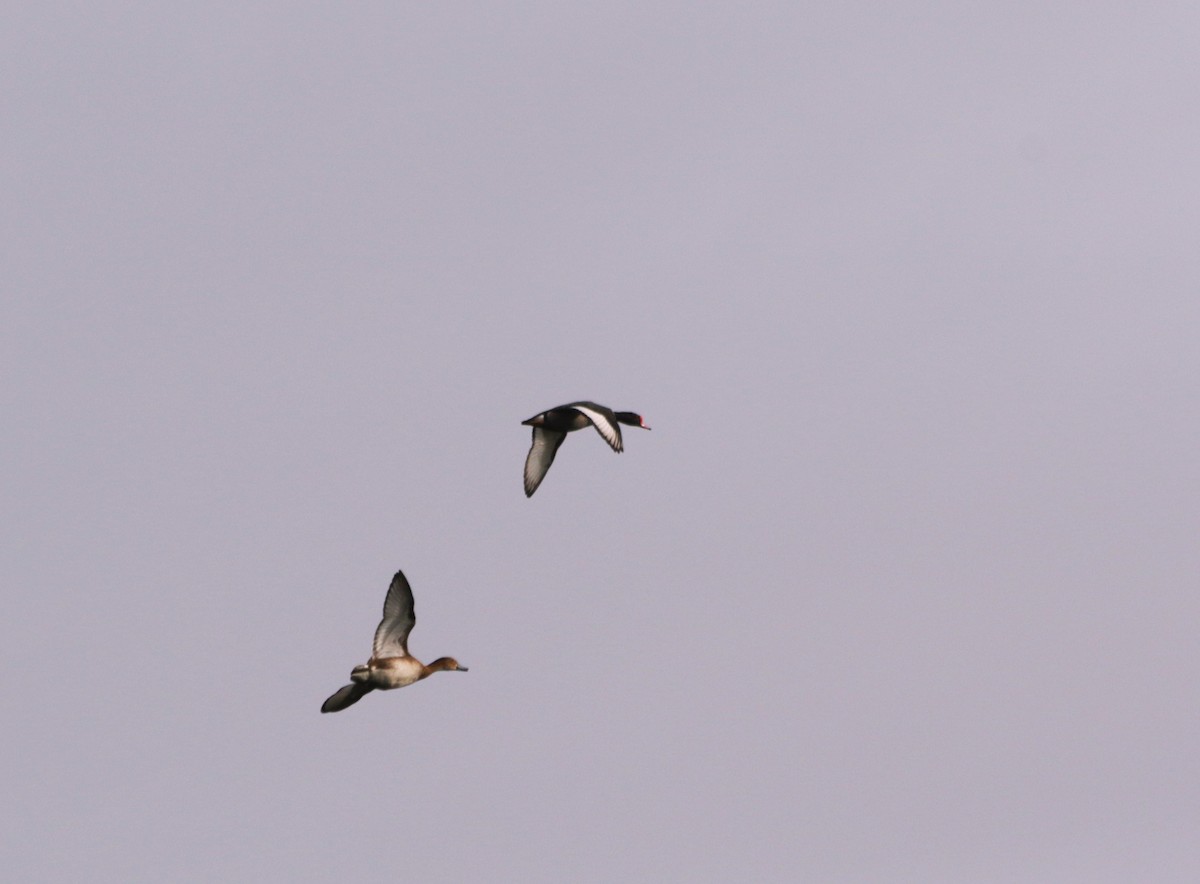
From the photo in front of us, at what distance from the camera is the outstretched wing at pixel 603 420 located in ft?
150

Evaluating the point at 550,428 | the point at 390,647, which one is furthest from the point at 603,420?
the point at 390,647

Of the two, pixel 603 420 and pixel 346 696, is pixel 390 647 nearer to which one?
pixel 346 696

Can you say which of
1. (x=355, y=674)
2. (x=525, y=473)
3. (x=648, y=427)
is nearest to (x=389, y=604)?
(x=355, y=674)

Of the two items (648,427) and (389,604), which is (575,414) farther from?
(389,604)

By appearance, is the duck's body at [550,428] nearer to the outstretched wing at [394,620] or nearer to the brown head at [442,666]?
the brown head at [442,666]

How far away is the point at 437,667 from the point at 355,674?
265cm

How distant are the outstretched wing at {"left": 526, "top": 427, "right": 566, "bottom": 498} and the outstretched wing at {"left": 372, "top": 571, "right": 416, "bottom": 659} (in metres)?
8.15

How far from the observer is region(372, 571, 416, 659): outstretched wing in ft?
130

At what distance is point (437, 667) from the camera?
1626 inches

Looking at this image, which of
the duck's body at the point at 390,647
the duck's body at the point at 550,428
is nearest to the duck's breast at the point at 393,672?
the duck's body at the point at 390,647

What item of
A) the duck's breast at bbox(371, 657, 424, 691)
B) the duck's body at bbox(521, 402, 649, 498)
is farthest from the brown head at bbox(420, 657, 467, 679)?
the duck's body at bbox(521, 402, 649, 498)

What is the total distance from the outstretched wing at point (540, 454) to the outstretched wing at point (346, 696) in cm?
917

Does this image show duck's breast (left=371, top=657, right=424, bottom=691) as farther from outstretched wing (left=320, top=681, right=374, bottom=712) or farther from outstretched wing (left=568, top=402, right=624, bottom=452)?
outstretched wing (left=568, top=402, right=624, bottom=452)

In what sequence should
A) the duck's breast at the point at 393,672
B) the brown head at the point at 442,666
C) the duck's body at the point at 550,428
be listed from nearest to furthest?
the duck's breast at the point at 393,672, the brown head at the point at 442,666, the duck's body at the point at 550,428
